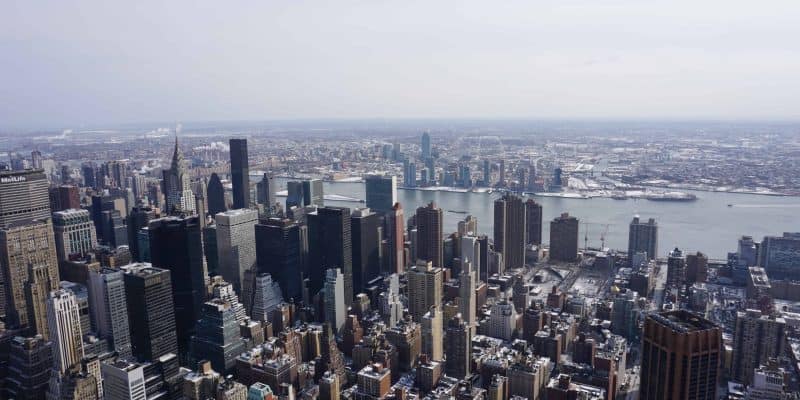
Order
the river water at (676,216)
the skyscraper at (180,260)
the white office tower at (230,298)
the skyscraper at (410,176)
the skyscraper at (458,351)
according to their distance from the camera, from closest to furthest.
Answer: the skyscraper at (458,351)
the white office tower at (230,298)
the skyscraper at (180,260)
the river water at (676,216)
the skyscraper at (410,176)

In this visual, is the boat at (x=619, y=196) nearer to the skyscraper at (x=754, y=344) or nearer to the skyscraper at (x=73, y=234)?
the skyscraper at (x=754, y=344)

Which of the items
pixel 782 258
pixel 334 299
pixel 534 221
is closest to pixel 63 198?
pixel 334 299

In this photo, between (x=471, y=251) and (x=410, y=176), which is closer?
(x=471, y=251)

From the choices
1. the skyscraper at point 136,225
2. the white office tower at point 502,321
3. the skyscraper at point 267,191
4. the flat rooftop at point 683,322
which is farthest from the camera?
the skyscraper at point 267,191

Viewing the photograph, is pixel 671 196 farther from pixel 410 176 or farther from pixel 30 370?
pixel 30 370

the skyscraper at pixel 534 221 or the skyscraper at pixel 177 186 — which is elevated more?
the skyscraper at pixel 177 186

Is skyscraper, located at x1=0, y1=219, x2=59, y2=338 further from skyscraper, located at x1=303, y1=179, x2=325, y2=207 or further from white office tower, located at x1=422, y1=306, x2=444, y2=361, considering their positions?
skyscraper, located at x1=303, y1=179, x2=325, y2=207

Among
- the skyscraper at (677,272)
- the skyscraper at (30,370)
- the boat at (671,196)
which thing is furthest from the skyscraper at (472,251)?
the boat at (671,196)
